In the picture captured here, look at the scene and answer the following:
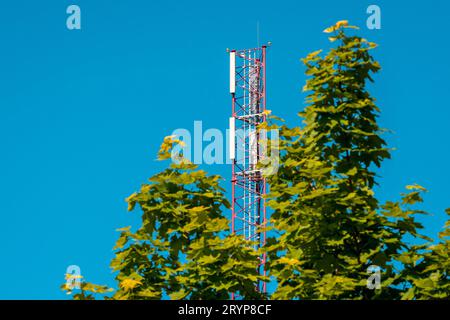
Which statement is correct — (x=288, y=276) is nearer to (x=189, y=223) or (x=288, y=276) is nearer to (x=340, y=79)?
(x=189, y=223)

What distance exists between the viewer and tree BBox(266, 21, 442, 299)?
31.6 metres

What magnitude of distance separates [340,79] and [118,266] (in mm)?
11329

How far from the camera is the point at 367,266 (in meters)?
31.9

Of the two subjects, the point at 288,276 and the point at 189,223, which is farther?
the point at 189,223

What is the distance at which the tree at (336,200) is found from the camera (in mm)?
31594

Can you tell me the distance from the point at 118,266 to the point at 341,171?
9528 millimetres

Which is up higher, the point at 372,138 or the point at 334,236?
the point at 372,138

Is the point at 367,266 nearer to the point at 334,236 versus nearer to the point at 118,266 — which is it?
the point at 334,236

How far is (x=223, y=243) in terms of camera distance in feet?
107

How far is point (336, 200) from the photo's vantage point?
3164cm
